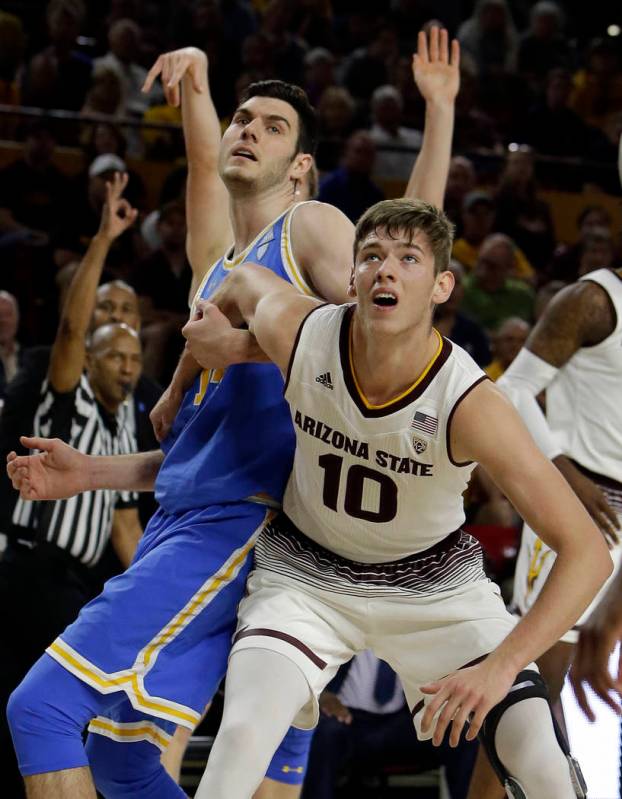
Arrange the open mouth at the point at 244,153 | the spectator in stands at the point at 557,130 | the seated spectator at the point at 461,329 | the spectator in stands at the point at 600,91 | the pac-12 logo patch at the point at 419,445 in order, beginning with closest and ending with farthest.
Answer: the pac-12 logo patch at the point at 419,445 < the open mouth at the point at 244,153 < the seated spectator at the point at 461,329 < the spectator in stands at the point at 557,130 < the spectator in stands at the point at 600,91

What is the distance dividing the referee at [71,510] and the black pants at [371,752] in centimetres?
115

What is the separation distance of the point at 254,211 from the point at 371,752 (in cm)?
247

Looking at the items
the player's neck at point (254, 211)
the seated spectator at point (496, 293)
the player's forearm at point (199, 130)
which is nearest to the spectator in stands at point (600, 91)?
the seated spectator at point (496, 293)

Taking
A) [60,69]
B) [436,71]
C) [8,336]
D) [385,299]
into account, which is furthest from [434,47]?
[60,69]

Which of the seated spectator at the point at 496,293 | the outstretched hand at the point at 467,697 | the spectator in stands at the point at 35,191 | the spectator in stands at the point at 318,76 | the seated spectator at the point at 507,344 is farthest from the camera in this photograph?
the spectator in stands at the point at 318,76

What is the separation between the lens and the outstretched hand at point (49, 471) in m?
3.72

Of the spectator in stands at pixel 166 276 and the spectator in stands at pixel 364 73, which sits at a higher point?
the spectator in stands at pixel 364 73

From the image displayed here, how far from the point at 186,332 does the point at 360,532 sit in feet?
2.37

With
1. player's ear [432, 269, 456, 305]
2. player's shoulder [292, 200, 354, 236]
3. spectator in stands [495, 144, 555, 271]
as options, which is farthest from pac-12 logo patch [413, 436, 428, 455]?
spectator in stands [495, 144, 555, 271]

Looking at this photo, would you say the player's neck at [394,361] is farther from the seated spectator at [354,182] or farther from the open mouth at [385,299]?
the seated spectator at [354,182]

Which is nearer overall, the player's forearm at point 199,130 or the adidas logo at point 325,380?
the adidas logo at point 325,380

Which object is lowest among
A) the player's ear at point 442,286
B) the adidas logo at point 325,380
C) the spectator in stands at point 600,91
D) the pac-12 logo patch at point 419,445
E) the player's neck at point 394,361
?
the pac-12 logo patch at point 419,445

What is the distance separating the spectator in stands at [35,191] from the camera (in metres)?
8.52

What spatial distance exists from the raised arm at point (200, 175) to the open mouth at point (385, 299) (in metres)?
1.27
